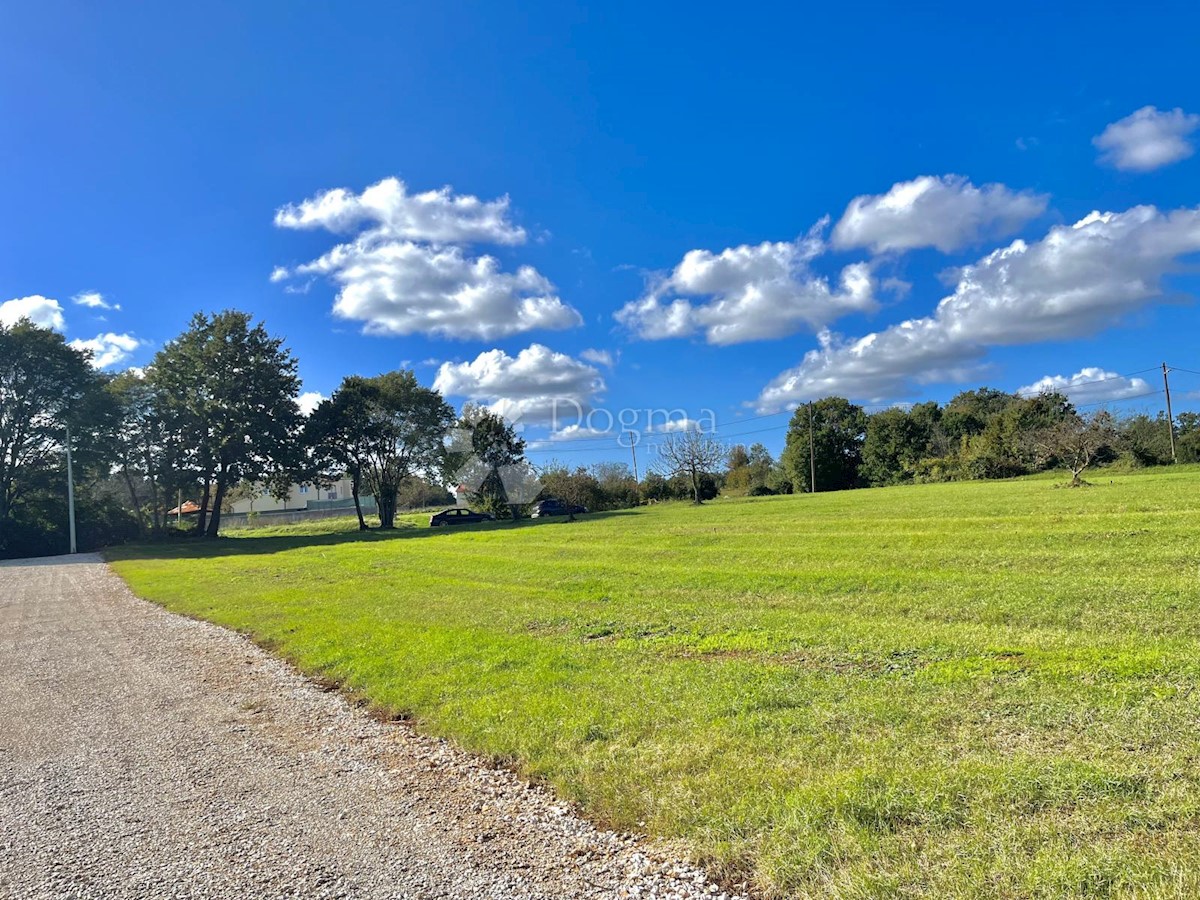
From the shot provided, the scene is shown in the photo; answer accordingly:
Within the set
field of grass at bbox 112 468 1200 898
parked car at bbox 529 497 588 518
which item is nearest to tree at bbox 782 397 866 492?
parked car at bbox 529 497 588 518

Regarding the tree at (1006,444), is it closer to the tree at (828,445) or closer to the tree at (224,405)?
the tree at (828,445)

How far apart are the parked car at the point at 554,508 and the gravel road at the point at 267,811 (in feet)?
117

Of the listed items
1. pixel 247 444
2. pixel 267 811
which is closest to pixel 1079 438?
pixel 267 811

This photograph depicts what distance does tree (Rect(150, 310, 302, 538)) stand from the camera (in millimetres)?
41656

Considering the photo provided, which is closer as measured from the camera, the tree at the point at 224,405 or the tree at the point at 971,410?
the tree at the point at 224,405

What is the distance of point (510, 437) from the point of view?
165 ft

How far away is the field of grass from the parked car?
28.8 metres

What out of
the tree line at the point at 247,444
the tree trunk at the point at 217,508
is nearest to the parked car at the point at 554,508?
the tree line at the point at 247,444

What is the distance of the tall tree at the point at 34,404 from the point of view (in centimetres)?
3897

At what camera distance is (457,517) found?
149 feet

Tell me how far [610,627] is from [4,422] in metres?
47.3

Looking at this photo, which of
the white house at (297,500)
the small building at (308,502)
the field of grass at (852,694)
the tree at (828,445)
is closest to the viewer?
the field of grass at (852,694)

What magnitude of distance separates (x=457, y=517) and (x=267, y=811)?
1660 inches

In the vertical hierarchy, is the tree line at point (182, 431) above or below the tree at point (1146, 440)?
above
